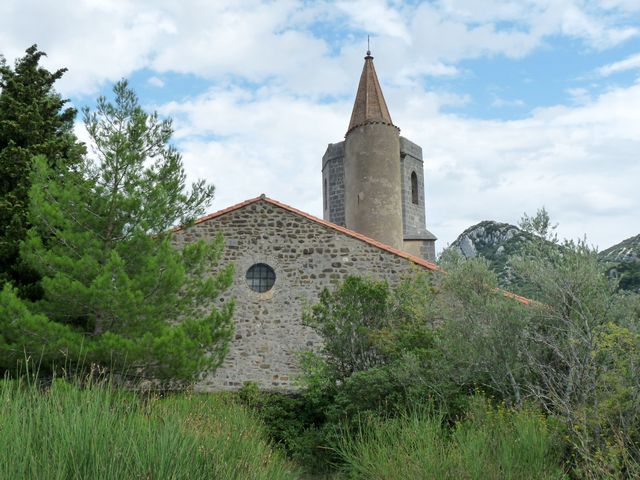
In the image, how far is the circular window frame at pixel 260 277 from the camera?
12852 millimetres

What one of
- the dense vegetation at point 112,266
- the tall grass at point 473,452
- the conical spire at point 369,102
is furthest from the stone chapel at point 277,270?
the conical spire at point 369,102

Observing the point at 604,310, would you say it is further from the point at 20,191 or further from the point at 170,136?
the point at 20,191

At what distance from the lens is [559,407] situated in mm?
5637

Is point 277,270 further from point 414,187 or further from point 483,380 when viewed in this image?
point 414,187

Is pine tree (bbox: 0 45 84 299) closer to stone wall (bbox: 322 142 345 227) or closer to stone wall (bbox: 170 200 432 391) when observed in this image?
stone wall (bbox: 170 200 432 391)

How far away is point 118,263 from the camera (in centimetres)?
816

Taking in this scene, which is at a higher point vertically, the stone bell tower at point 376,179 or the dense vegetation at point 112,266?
the stone bell tower at point 376,179

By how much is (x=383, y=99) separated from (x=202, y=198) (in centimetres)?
Result: 1241

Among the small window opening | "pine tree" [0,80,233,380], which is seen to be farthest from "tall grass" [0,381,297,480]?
the small window opening

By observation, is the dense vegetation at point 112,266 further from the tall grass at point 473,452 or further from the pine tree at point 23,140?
the tall grass at point 473,452

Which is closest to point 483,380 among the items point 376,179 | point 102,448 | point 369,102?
point 102,448

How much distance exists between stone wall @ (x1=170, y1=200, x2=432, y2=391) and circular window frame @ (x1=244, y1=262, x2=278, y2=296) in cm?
8

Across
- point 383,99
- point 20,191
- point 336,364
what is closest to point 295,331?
→ point 336,364

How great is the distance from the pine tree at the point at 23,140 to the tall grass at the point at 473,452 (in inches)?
290
